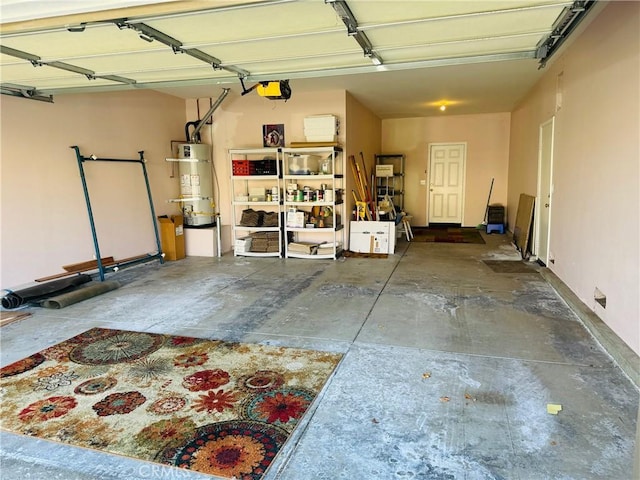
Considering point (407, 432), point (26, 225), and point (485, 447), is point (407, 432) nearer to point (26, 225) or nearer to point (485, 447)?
point (485, 447)

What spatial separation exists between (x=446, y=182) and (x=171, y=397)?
9.28 m

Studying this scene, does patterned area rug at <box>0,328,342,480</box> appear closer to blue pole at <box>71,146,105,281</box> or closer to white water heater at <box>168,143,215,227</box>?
blue pole at <box>71,146,105,281</box>

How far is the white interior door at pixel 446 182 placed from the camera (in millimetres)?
10391

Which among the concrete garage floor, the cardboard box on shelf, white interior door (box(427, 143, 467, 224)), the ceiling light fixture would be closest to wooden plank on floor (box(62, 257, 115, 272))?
the concrete garage floor

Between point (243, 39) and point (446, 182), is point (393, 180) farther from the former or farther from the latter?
point (243, 39)

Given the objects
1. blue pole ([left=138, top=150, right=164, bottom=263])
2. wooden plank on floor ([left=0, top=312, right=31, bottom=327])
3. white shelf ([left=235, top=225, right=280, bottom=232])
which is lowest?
wooden plank on floor ([left=0, top=312, right=31, bottom=327])

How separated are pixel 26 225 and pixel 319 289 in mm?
3505

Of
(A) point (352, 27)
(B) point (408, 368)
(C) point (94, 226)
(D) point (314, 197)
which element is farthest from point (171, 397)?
(D) point (314, 197)

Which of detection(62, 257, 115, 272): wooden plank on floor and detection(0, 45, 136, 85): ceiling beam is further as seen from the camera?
detection(62, 257, 115, 272): wooden plank on floor

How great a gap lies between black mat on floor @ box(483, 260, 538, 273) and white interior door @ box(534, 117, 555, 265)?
24cm

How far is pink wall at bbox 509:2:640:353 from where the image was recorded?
2973mm

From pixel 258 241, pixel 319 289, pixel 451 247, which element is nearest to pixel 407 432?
pixel 319 289

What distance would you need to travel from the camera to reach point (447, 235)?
9305 millimetres

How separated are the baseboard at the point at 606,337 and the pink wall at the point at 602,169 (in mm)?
53
